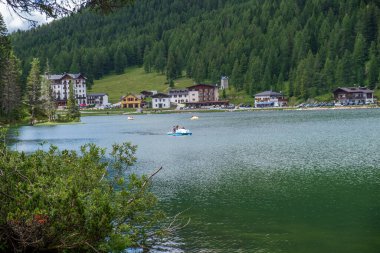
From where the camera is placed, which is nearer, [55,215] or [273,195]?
[55,215]

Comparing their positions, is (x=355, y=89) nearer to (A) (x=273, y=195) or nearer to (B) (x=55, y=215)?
(A) (x=273, y=195)

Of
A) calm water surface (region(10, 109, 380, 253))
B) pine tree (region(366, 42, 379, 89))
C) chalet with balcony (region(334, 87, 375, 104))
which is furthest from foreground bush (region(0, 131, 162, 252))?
pine tree (region(366, 42, 379, 89))

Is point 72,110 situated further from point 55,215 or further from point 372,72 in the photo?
point 55,215

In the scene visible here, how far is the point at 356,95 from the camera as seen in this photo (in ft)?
604

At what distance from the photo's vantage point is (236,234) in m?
23.9

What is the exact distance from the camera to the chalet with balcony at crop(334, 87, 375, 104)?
183238 millimetres

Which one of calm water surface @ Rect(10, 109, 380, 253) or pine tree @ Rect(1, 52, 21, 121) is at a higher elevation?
pine tree @ Rect(1, 52, 21, 121)

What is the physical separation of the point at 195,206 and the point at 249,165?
55.6 ft

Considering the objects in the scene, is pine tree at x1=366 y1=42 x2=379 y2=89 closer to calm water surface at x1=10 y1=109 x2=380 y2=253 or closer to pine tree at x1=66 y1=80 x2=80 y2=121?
pine tree at x1=66 y1=80 x2=80 y2=121

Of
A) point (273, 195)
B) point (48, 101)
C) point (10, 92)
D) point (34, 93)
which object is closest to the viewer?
point (273, 195)

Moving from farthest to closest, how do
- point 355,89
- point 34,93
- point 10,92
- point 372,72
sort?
point 372,72 < point 355,89 < point 34,93 < point 10,92

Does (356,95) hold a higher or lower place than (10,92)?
lower

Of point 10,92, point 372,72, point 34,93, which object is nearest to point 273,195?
point 10,92

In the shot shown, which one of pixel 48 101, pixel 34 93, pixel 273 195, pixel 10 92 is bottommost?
pixel 273 195
